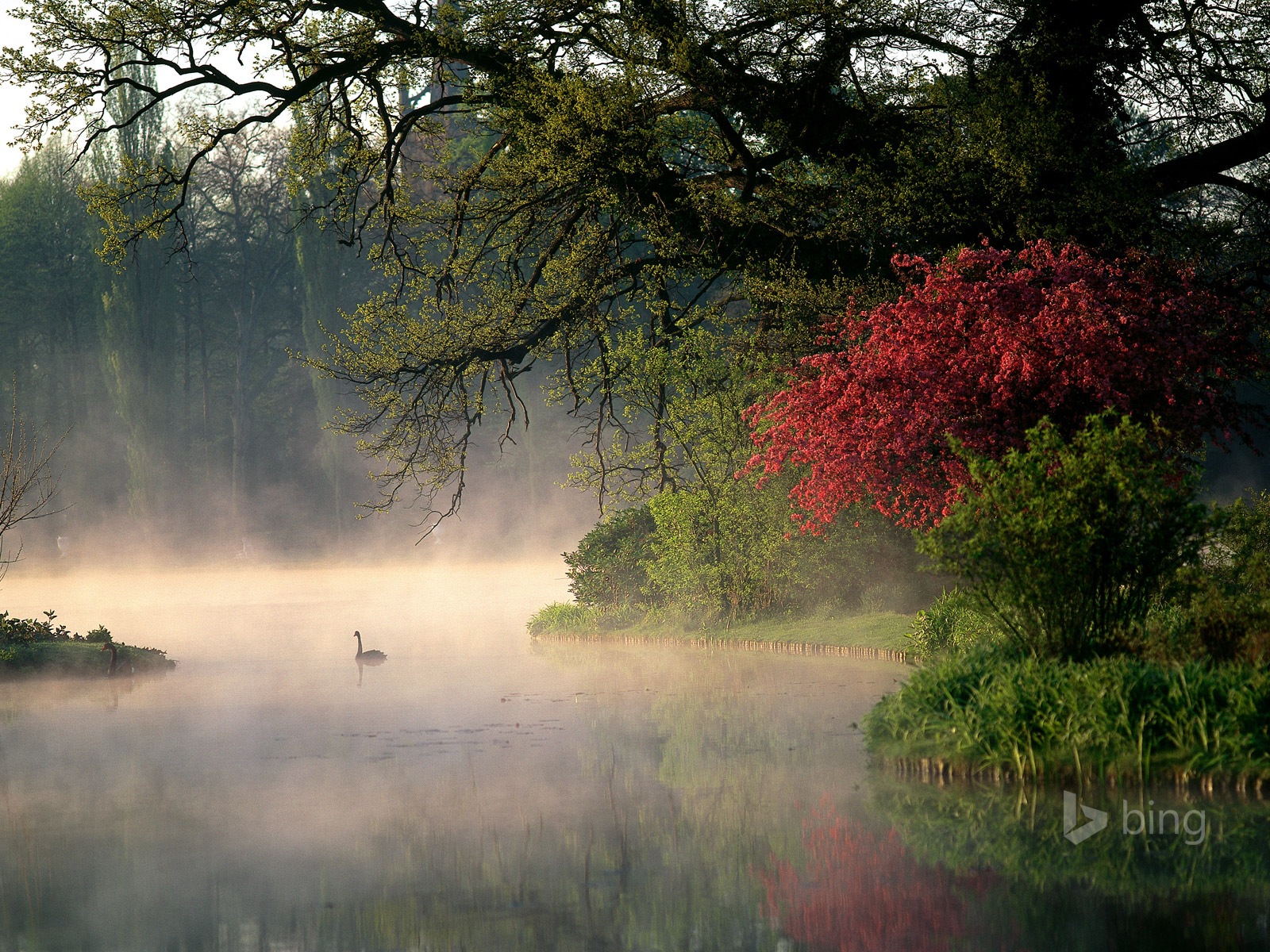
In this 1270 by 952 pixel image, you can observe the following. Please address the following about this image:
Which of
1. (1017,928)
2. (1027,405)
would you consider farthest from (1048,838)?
(1027,405)

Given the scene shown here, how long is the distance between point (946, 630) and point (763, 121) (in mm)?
6240

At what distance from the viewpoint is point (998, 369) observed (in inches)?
520

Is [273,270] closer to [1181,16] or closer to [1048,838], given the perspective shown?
[1181,16]

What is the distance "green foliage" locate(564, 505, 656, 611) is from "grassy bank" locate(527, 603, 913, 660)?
1.07 ft

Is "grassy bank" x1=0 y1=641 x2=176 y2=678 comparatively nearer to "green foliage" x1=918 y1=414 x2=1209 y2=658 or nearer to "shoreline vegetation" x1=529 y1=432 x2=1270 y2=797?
"shoreline vegetation" x1=529 y1=432 x2=1270 y2=797

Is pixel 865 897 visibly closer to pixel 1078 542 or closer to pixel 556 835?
pixel 556 835

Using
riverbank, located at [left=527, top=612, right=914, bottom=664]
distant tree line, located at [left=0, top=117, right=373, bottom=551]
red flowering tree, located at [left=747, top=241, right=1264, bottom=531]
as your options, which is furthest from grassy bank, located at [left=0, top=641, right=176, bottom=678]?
distant tree line, located at [left=0, top=117, right=373, bottom=551]

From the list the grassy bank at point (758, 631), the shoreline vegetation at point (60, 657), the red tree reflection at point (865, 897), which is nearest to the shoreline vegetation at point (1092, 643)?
the red tree reflection at point (865, 897)

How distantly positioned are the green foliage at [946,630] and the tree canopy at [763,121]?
12.3 feet

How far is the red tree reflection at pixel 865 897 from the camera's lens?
6.23 meters

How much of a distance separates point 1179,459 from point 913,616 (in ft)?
18.9

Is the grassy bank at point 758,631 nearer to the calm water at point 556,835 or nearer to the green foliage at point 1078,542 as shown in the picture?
the calm water at point 556,835

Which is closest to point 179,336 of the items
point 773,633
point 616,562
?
point 616,562

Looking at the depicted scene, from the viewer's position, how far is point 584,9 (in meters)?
16.0
